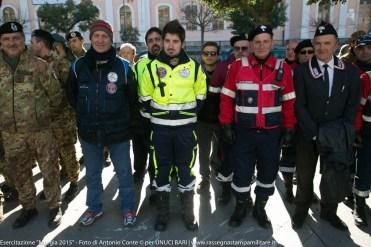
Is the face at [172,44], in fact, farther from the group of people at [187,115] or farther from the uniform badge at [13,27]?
the uniform badge at [13,27]

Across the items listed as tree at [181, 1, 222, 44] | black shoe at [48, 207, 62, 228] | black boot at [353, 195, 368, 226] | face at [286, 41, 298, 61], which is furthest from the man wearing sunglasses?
tree at [181, 1, 222, 44]

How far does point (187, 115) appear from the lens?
3.40m

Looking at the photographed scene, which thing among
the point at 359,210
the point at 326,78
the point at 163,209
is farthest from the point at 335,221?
the point at 163,209

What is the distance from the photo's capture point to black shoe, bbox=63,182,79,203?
14.0 feet

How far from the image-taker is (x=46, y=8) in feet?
94.5

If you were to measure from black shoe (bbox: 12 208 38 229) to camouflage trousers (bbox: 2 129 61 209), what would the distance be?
6cm

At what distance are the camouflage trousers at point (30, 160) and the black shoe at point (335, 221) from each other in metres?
3.07

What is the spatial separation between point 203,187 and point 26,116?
7.80 ft

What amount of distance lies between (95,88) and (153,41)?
1261mm

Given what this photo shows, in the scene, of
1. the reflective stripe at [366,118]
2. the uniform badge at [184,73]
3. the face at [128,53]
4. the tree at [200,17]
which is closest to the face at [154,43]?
the uniform badge at [184,73]

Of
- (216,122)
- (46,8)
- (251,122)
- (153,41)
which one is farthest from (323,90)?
(46,8)

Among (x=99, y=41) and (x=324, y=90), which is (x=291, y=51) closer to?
(x=324, y=90)

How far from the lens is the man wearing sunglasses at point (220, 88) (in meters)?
3.88

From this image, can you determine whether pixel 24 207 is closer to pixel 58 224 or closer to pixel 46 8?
pixel 58 224
